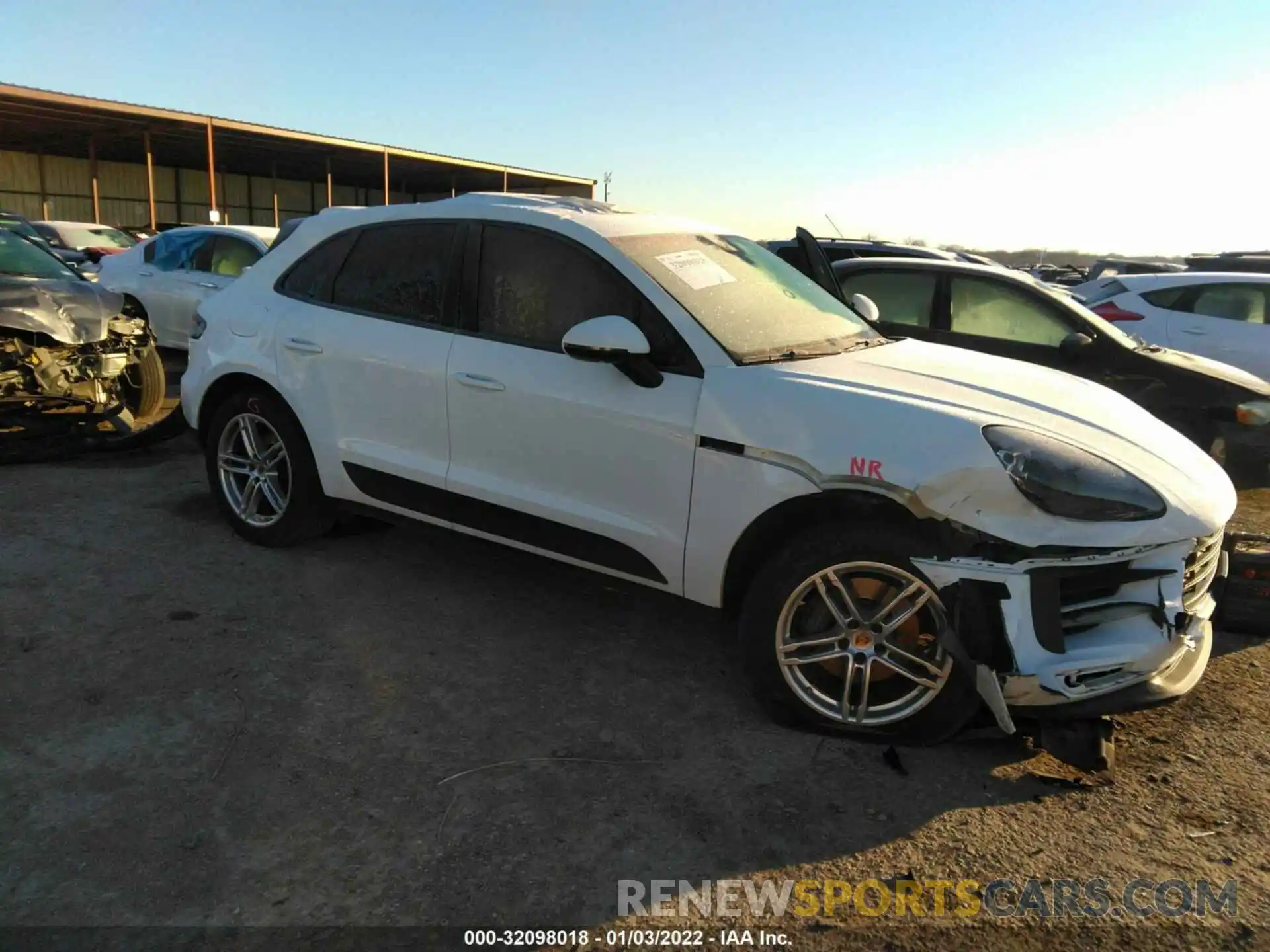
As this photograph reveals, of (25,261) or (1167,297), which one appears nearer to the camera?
(25,261)

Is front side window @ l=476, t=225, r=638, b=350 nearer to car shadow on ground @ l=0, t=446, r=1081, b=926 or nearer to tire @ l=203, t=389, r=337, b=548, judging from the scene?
car shadow on ground @ l=0, t=446, r=1081, b=926

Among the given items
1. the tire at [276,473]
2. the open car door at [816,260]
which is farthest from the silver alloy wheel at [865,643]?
the tire at [276,473]

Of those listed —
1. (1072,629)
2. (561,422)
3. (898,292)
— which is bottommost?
(1072,629)

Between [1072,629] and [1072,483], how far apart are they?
45 cm

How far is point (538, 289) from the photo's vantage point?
3.84 m

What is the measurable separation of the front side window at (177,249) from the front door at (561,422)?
23.5 ft

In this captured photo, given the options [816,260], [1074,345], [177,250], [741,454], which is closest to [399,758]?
[741,454]

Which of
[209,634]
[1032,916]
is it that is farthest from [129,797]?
[1032,916]

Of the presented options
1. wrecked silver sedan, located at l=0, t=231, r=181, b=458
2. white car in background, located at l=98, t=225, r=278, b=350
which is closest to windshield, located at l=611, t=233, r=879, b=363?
wrecked silver sedan, located at l=0, t=231, r=181, b=458

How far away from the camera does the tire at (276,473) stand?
4.58 metres

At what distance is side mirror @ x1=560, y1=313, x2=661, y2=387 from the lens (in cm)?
331

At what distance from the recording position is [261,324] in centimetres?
464

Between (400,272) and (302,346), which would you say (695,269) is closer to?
(400,272)

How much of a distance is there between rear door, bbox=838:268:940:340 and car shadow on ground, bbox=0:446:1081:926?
344cm
